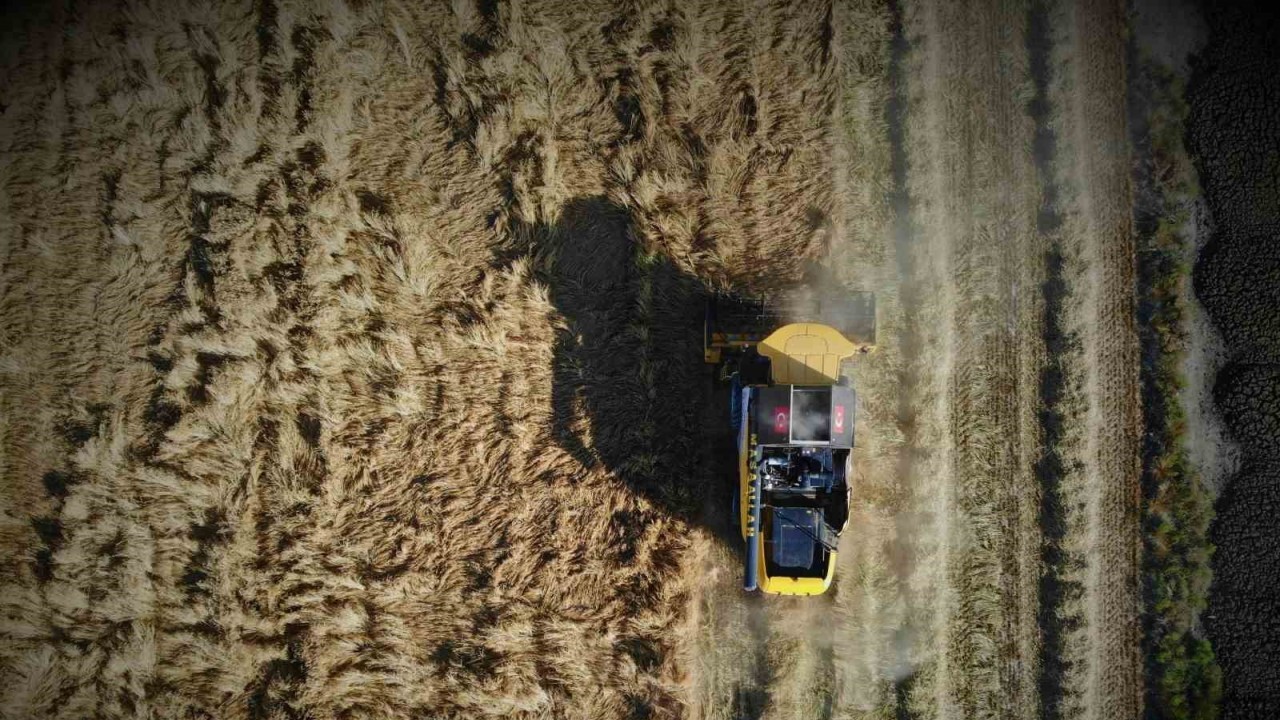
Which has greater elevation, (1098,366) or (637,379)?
(1098,366)

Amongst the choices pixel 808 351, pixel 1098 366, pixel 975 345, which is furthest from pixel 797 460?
pixel 1098 366

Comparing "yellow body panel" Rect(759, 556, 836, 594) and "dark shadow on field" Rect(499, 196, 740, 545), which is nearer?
"yellow body panel" Rect(759, 556, 836, 594)

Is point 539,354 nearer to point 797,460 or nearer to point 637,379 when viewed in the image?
point 637,379

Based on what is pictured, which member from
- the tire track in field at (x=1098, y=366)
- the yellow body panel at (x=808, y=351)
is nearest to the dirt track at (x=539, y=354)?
the tire track in field at (x=1098, y=366)

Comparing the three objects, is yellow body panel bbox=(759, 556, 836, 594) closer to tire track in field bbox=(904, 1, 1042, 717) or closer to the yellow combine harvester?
the yellow combine harvester

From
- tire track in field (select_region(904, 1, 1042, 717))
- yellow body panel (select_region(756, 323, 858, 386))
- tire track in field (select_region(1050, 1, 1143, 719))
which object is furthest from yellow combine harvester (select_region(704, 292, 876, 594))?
tire track in field (select_region(1050, 1, 1143, 719))

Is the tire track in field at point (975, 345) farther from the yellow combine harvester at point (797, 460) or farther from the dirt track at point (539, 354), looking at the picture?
the yellow combine harvester at point (797, 460)

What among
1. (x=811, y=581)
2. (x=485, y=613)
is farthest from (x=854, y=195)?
(x=485, y=613)
